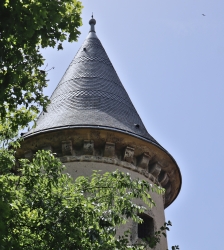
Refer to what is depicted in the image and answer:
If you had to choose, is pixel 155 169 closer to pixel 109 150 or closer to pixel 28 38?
pixel 109 150

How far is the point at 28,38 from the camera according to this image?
6.30 m

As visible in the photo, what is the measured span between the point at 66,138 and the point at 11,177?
3919mm

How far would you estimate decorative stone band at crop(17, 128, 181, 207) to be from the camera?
1070 centimetres

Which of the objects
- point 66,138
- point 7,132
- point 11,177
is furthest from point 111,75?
point 11,177

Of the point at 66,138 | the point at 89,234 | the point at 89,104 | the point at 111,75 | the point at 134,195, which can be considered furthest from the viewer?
the point at 111,75

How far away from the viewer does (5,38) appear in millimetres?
Result: 6133

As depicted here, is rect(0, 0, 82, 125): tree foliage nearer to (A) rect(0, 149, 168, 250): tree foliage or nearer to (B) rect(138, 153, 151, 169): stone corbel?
(A) rect(0, 149, 168, 250): tree foliage

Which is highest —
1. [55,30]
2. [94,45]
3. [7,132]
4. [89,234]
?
[94,45]

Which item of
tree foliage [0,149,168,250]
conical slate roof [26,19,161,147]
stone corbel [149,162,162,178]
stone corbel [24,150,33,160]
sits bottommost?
tree foliage [0,149,168,250]

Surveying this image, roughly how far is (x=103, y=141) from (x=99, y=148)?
163 mm

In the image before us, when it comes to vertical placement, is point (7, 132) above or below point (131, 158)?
below

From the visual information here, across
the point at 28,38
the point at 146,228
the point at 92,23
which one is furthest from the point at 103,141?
the point at 92,23

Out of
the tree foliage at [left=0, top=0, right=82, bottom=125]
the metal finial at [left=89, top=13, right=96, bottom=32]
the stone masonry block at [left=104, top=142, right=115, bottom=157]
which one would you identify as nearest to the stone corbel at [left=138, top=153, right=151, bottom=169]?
the stone masonry block at [left=104, top=142, right=115, bottom=157]

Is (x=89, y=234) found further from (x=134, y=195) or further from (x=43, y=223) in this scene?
(x=134, y=195)
